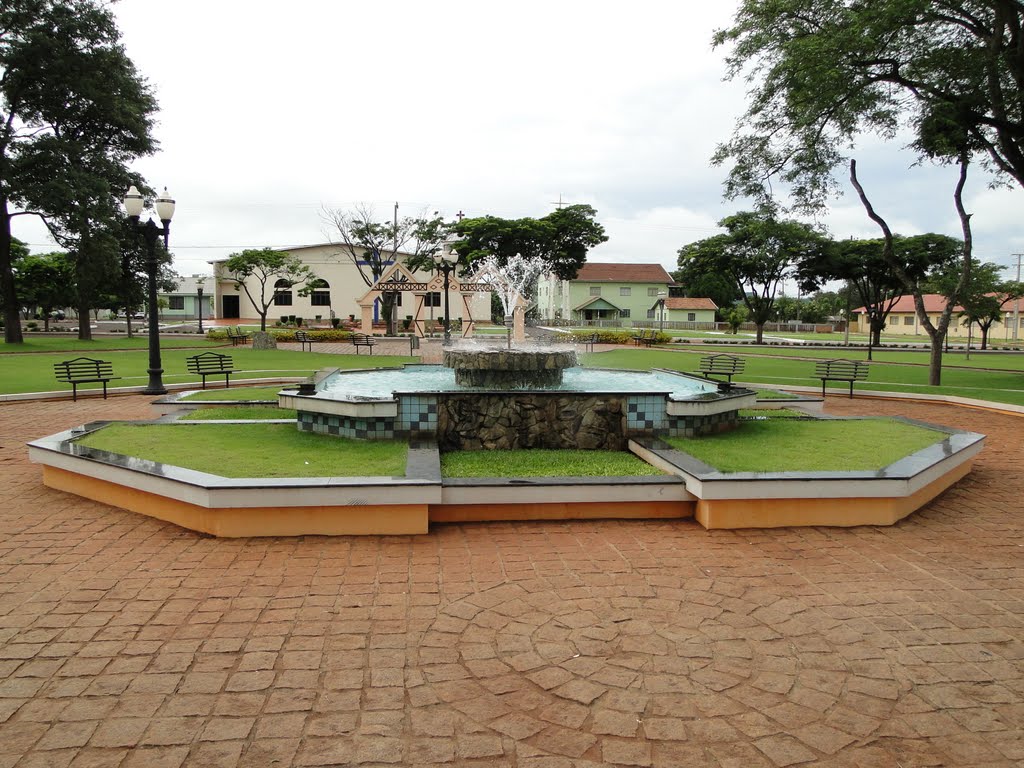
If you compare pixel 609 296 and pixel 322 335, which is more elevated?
pixel 609 296

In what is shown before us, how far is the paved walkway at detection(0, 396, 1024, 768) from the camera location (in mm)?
3000

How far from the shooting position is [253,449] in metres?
7.29

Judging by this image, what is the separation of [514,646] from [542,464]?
3427 millimetres

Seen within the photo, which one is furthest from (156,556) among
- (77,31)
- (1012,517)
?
(77,31)

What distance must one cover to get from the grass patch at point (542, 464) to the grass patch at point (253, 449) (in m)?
0.65

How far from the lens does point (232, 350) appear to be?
29.0 meters

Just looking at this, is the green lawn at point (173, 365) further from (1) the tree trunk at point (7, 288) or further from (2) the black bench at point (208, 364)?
(1) the tree trunk at point (7, 288)

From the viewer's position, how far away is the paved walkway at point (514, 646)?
300cm

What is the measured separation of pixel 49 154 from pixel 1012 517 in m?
35.2

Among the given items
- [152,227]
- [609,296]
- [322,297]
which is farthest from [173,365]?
[609,296]

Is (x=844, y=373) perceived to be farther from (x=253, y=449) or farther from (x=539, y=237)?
(x=539, y=237)

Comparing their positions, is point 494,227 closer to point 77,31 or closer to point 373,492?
point 77,31

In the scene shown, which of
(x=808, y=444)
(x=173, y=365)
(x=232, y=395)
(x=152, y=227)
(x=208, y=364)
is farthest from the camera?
(x=173, y=365)

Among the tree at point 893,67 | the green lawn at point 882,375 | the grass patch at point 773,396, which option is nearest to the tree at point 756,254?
the green lawn at point 882,375
